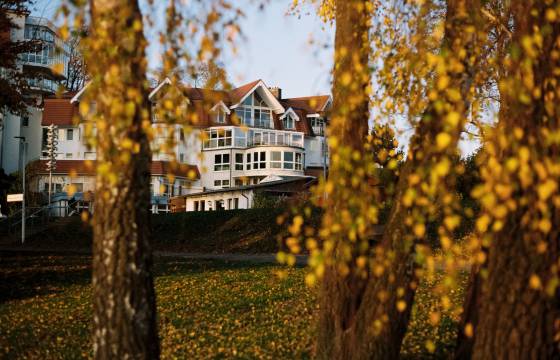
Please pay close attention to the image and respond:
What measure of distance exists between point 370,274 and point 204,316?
626 centimetres

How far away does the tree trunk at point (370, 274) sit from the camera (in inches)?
243

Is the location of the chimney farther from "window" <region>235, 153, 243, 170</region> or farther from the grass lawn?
the grass lawn

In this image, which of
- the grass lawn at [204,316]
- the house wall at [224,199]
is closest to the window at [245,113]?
the house wall at [224,199]

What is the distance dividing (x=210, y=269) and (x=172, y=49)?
1578 cm

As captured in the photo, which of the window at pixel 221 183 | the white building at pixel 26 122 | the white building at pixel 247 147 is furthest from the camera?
the window at pixel 221 183

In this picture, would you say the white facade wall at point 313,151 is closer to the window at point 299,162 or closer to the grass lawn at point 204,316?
the window at point 299,162

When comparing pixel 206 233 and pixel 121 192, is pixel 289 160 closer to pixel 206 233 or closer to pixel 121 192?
pixel 206 233

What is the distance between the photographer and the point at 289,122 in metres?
70.2

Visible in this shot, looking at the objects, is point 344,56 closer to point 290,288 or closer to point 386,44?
point 386,44

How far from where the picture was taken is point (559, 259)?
210 inches

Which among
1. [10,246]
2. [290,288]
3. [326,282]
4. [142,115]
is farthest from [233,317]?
[10,246]

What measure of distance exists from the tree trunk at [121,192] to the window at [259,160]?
5995cm

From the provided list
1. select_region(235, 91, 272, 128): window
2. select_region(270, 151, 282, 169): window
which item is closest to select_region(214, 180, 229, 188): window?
select_region(270, 151, 282, 169): window

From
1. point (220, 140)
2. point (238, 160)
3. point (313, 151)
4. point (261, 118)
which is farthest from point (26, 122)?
point (313, 151)
